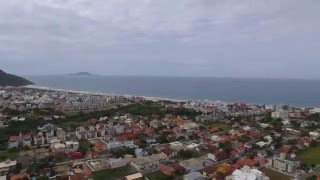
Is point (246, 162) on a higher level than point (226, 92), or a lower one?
higher

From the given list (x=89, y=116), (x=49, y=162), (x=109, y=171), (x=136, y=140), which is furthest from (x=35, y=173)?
(x=89, y=116)

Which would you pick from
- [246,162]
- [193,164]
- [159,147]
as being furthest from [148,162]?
[246,162]

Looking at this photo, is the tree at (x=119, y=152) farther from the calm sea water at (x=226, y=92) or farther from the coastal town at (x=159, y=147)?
the calm sea water at (x=226, y=92)

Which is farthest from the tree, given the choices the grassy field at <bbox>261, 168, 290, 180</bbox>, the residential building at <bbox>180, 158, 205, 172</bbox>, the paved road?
the paved road

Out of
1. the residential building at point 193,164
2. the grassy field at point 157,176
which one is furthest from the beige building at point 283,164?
the grassy field at point 157,176

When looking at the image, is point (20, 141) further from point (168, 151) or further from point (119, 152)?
point (168, 151)

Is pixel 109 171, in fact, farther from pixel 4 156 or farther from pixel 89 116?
pixel 89 116
